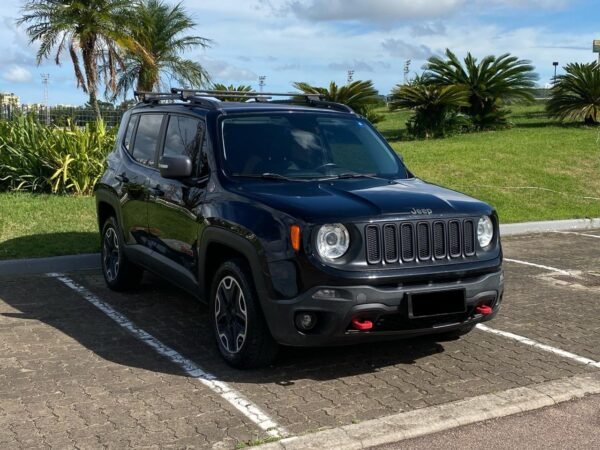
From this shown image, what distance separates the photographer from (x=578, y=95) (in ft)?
75.5

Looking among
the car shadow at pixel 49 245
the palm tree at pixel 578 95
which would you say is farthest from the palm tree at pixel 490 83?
the car shadow at pixel 49 245

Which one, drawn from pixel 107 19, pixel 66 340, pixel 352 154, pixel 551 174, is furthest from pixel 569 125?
pixel 66 340

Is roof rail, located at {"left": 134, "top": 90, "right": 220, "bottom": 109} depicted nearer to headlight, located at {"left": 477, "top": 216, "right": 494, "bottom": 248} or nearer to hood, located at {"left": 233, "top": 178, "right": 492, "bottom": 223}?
hood, located at {"left": 233, "top": 178, "right": 492, "bottom": 223}

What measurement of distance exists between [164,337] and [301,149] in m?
1.87

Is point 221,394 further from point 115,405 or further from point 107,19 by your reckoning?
point 107,19

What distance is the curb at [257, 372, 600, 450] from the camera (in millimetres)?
4199

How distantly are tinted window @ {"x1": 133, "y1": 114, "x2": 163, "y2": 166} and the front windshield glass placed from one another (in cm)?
111

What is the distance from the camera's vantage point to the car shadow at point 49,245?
897 centimetres

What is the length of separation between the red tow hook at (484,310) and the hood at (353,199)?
0.65 meters

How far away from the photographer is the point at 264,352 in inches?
205

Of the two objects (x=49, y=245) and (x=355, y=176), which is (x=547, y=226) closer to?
(x=355, y=176)

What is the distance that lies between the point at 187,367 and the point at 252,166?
155 centimetres

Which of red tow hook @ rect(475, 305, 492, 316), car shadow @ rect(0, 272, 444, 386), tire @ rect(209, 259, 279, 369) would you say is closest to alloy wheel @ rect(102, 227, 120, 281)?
car shadow @ rect(0, 272, 444, 386)

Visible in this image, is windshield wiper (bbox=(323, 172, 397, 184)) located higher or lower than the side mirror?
lower
